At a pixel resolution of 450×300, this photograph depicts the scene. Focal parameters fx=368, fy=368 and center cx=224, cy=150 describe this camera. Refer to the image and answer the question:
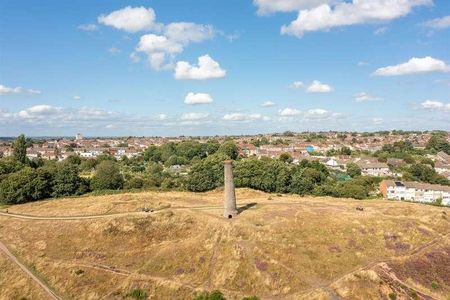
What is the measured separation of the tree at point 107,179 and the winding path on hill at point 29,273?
3832 centimetres

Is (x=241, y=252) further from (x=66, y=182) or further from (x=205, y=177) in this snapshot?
(x=66, y=182)

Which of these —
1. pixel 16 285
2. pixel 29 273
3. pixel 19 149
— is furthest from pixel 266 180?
pixel 19 149

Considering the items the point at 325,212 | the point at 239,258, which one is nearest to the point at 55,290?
the point at 239,258

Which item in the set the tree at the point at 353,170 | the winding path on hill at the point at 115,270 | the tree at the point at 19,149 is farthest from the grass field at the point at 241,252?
the tree at the point at 353,170

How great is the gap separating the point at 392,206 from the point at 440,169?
342ft

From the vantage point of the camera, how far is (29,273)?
4703 centimetres

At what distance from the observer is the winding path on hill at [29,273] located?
43.1 meters

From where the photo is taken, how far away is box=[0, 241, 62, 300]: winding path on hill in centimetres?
4312

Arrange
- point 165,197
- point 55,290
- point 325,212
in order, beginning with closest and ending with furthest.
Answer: point 55,290, point 325,212, point 165,197

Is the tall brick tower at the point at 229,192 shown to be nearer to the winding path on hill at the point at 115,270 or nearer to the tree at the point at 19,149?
the winding path on hill at the point at 115,270

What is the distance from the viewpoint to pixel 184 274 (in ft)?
151

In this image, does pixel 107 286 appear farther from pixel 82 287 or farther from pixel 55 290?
pixel 55 290

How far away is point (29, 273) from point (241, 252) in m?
27.3

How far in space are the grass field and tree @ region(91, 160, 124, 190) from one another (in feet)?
86.5
